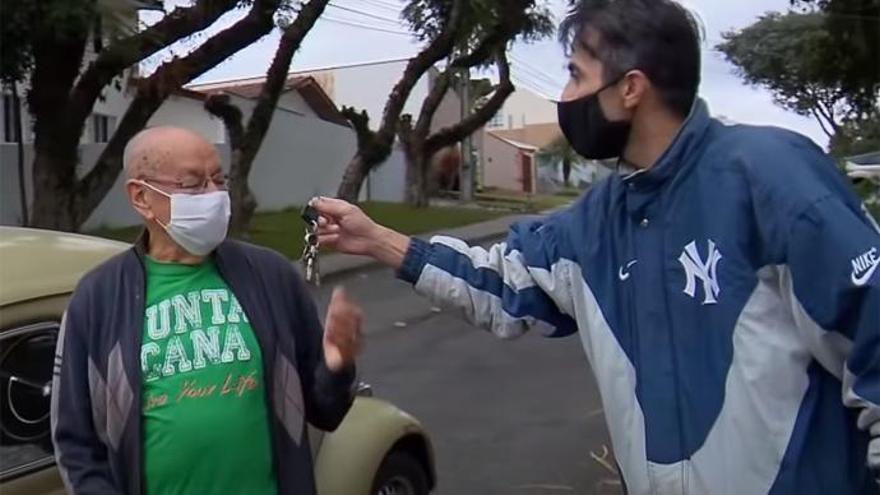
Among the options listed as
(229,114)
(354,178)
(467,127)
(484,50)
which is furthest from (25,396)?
(467,127)

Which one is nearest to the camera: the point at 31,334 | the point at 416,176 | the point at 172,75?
the point at 31,334

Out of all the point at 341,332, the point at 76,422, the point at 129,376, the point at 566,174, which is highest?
the point at 341,332

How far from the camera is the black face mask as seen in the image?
2.80 m

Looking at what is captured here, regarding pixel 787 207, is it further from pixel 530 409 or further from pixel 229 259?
pixel 530 409

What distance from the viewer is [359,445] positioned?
479 centimetres

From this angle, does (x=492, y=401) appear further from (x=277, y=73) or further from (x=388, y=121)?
(x=388, y=121)

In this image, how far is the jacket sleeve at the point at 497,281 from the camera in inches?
117

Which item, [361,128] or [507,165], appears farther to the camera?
[507,165]

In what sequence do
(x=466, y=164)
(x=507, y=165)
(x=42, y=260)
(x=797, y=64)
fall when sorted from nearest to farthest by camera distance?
(x=42, y=260) → (x=797, y=64) → (x=466, y=164) → (x=507, y=165)

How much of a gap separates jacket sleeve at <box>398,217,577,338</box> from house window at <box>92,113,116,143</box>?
2955 centimetres

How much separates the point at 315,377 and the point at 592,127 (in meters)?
0.98

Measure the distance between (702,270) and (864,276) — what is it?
A: 0.30 metres

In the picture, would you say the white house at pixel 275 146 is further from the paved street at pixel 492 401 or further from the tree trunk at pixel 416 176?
the paved street at pixel 492 401

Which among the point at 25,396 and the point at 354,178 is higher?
the point at 25,396
